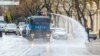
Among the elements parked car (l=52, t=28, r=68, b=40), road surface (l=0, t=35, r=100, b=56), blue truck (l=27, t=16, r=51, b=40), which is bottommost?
parked car (l=52, t=28, r=68, b=40)

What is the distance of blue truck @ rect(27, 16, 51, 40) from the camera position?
145ft

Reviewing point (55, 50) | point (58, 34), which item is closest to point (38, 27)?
point (58, 34)

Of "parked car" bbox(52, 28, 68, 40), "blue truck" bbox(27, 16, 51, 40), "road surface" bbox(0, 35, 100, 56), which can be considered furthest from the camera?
"parked car" bbox(52, 28, 68, 40)

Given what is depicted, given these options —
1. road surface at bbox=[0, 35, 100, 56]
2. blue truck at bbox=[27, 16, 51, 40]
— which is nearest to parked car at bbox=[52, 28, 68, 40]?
blue truck at bbox=[27, 16, 51, 40]

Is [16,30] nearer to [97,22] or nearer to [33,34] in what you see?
[97,22]

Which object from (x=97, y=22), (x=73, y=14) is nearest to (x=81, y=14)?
(x=73, y=14)

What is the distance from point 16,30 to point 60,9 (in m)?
10.8

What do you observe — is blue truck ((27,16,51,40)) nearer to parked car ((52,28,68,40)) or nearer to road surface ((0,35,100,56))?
parked car ((52,28,68,40))

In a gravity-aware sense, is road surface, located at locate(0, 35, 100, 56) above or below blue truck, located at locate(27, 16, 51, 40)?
above

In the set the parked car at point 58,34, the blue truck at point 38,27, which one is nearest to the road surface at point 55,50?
the blue truck at point 38,27

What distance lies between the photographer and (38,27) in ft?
149

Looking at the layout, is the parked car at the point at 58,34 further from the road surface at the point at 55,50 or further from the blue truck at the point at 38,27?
the road surface at the point at 55,50

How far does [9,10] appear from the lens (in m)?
114

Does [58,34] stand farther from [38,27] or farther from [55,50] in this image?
[55,50]
